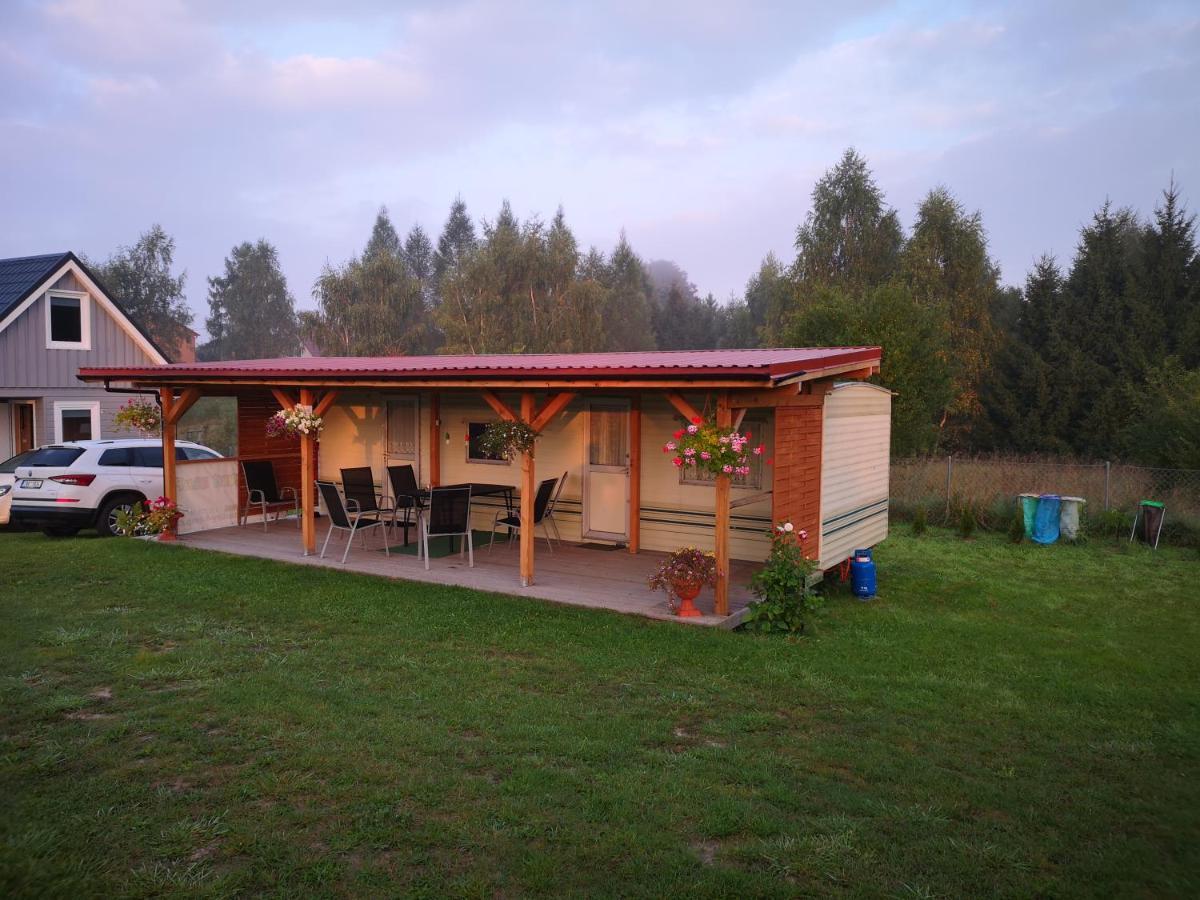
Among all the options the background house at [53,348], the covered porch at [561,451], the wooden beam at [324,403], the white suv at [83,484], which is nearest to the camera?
the covered porch at [561,451]

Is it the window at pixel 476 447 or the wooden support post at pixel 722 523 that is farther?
the window at pixel 476 447

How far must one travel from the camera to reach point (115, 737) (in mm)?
4441

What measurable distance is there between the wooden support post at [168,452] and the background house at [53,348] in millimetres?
7051

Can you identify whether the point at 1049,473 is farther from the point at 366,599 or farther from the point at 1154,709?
the point at 366,599

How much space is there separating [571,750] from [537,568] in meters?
4.69

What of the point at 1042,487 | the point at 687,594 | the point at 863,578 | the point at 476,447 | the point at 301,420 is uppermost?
the point at 301,420

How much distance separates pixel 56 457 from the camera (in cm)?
1086

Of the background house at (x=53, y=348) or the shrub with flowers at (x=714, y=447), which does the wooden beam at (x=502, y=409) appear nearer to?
the shrub with flowers at (x=714, y=447)

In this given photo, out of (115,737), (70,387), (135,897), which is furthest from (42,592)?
(70,387)

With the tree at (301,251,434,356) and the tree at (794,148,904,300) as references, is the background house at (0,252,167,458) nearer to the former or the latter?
the tree at (301,251,434,356)

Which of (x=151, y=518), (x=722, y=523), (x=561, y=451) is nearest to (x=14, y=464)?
(x=151, y=518)

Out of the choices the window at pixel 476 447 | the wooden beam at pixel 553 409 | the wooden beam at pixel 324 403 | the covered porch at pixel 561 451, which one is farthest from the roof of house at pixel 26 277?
the wooden beam at pixel 553 409

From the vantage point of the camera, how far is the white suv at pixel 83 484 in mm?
10719

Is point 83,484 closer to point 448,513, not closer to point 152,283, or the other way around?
point 448,513
